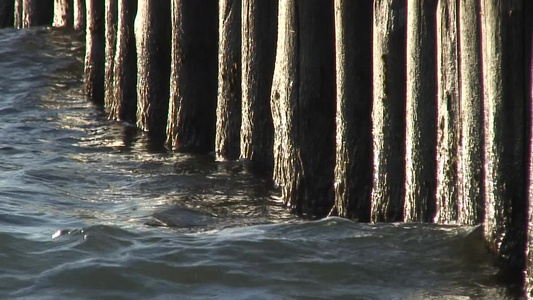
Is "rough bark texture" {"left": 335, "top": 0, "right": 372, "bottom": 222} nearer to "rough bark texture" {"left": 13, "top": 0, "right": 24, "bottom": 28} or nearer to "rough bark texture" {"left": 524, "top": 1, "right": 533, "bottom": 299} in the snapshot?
"rough bark texture" {"left": 524, "top": 1, "right": 533, "bottom": 299}

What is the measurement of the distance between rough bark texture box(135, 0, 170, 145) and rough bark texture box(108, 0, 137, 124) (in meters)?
0.39

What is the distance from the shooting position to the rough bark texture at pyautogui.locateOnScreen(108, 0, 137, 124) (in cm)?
963

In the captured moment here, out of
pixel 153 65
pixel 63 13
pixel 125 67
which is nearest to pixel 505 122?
pixel 153 65

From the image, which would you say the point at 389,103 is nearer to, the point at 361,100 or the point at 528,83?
the point at 361,100

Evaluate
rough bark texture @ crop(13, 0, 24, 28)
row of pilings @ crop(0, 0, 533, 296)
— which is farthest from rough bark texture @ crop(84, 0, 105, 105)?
rough bark texture @ crop(13, 0, 24, 28)

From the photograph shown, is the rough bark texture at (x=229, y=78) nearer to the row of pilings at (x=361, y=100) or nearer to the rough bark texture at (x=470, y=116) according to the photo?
the row of pilings at (x=361, y=100)

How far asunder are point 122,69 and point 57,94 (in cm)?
221

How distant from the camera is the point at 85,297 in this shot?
519 cm

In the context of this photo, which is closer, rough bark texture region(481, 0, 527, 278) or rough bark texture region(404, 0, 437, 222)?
rough bark texture region(481, 0, 527, 278)

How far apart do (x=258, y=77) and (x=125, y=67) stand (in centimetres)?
250

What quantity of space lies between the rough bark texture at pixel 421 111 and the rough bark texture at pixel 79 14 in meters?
8.13

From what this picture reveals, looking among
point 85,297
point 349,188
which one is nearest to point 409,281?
point 349,188

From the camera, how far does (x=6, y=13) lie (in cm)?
1525

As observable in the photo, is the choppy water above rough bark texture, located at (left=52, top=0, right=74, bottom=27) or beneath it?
beneath
